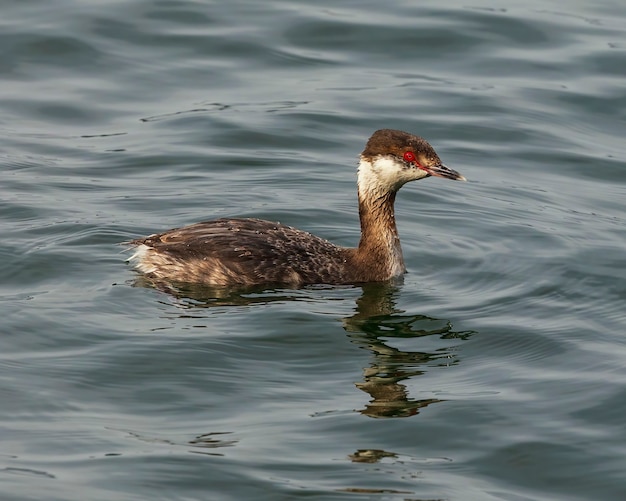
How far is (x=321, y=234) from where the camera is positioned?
1382cm

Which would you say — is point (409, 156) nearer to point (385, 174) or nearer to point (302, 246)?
point (385, 174)

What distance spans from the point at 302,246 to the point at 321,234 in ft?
5.58

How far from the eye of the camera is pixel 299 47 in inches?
790

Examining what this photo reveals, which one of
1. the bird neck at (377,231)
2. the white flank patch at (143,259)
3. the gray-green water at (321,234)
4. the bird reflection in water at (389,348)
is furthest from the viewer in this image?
the bird neck at (377,231)

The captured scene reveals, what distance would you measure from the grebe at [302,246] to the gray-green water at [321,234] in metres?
0.20

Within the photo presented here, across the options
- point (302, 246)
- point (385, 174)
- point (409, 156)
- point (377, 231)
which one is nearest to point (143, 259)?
point (302, 246)

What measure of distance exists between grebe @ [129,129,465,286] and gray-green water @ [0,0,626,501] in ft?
0.64

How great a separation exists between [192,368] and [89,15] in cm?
1158

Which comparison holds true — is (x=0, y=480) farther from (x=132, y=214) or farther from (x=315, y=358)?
(x=132, y=214)

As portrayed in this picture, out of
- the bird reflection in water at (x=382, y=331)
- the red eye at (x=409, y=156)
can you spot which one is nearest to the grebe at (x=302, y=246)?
the red eye at (x=409, y=156)

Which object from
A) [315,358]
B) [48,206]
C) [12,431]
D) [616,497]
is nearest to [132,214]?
[48,206]

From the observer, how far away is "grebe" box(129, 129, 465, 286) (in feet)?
39.0

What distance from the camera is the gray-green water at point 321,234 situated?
29.0 feet

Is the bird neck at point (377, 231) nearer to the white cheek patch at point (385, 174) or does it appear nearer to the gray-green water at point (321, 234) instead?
the white cheek patch at point (385, 174)
